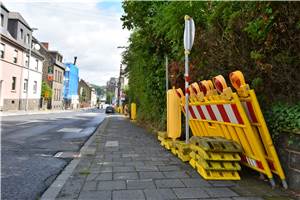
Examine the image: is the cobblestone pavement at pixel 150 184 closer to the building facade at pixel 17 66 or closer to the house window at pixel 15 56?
the building facade at pixel 17 66

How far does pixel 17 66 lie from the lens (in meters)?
41.5

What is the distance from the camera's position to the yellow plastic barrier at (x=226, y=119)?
16.8 ft

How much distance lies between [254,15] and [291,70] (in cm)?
104

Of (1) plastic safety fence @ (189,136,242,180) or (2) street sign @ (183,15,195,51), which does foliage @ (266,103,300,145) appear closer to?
(1) plastic safety fence @ (189,136,242,180)

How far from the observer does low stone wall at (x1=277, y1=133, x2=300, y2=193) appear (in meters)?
4.61

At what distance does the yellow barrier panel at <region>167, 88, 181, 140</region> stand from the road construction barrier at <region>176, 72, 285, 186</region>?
5.44 ft

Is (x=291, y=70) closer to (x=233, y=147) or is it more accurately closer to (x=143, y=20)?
(x=233, y=147)

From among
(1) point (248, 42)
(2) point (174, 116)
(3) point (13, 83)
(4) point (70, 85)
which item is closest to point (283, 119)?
(1) point (248, 42)

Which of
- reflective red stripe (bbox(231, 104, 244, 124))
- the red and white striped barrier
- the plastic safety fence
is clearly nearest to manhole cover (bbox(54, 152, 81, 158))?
the red and white striped barrier

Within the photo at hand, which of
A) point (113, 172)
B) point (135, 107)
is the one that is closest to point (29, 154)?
point (113, 172)

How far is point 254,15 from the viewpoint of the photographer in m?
5.29

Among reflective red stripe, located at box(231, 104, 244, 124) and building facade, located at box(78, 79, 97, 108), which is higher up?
building facade, located at box(78, 79, 97, 108)

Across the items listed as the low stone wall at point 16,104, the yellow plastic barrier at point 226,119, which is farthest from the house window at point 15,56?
the yellow plastic barrier at point 226,119

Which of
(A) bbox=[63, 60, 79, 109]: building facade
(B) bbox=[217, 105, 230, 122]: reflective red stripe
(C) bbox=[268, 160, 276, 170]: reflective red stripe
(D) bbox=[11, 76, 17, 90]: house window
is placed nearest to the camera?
(C) bbox=[268, 160, 276, 170]: reflective red stripe
